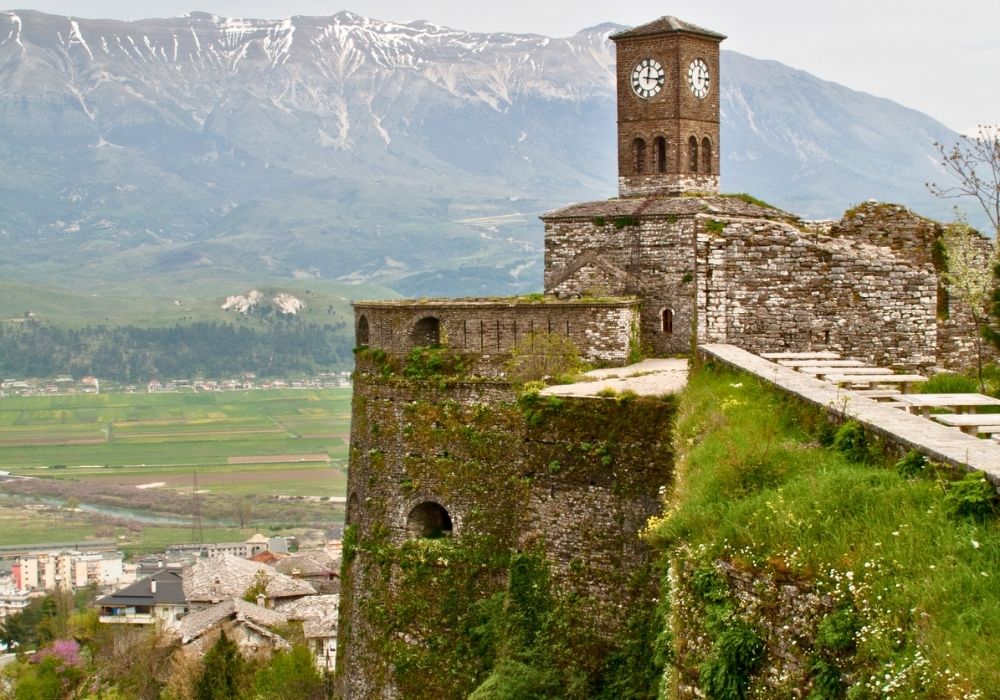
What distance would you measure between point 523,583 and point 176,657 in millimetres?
33489

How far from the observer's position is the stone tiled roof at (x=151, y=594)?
255ft

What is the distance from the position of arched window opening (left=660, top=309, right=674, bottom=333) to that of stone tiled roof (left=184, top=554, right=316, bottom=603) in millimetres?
39433

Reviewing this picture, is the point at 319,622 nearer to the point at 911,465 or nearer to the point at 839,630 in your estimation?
the point at 911,465

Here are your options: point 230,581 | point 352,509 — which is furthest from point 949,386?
point 230,581

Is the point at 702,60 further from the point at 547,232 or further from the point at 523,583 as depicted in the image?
the point at 523,583

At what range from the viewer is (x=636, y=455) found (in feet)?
73.5

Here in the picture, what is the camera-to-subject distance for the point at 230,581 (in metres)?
80.0

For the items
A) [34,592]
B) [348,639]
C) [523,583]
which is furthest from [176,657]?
[34,592]

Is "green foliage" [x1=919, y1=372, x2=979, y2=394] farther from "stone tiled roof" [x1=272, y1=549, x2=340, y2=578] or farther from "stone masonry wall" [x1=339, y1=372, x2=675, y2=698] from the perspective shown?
Answer: "stone tiled roof" [x1=272, y1=549, x2=340, y2=578]

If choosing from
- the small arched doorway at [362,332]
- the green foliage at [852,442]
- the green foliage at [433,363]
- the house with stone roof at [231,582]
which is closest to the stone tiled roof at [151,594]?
the house with stone roof at [231,582]

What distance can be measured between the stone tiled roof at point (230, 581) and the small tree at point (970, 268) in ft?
156

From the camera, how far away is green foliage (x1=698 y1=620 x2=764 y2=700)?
393 inches

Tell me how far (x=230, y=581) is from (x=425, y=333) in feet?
169

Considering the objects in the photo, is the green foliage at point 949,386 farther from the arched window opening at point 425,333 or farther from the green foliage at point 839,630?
the arched window opening at point 425,333
